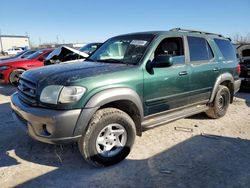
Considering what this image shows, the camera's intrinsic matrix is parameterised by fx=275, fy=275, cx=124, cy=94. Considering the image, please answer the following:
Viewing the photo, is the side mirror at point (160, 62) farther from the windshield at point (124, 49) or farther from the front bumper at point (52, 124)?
the front bumper at point (52, 124)

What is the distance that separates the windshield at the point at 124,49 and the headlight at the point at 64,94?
1194 millimetres

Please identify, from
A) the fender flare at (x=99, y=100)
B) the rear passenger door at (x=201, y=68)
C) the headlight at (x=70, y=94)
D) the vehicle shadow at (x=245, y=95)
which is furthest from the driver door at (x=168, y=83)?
the vehicle shadow at (x=245, y=95)

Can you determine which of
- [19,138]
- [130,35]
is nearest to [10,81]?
[19,138]

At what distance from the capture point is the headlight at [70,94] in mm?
3363

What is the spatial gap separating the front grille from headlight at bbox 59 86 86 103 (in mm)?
447

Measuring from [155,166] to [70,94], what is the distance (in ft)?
5.07

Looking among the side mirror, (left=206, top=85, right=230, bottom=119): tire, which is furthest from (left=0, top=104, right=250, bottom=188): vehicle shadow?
the side mirror

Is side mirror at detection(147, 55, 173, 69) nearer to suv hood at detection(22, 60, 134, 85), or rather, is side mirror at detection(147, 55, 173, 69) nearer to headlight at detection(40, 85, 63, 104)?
suv hood at detection(22, 60, 134, 85)

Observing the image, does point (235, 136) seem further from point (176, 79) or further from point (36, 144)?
point (36, 144)

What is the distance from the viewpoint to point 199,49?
17.4ft

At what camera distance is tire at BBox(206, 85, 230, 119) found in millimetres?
5836

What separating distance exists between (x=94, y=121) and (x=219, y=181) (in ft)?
5.69

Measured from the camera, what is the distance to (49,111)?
132 inches

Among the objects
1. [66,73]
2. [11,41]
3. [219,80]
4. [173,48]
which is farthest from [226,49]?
[11,41]
